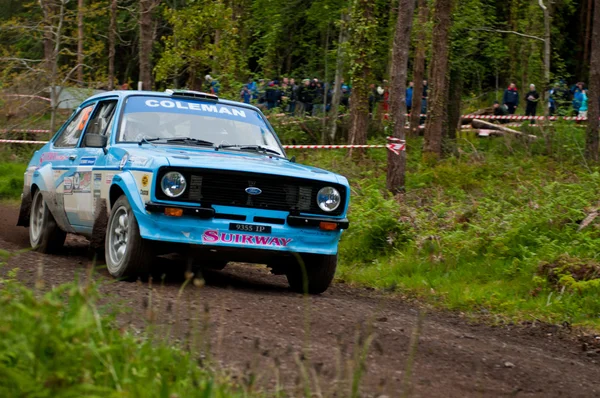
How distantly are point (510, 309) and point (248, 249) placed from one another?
263 centimetres

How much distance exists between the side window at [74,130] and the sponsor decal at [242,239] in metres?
2.89

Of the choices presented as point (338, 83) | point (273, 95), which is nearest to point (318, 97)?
point (338, 83)

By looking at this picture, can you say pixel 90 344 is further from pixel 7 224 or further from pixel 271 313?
pixel 7 224

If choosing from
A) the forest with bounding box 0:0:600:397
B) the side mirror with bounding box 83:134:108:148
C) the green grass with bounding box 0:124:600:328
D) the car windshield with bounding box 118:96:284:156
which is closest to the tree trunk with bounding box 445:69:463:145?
the forest with bounding box 0:0:600:397

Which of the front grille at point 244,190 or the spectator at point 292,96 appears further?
the spectator at point 292,96

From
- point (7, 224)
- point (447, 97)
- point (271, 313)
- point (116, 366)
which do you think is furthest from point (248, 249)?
point (447, 97)

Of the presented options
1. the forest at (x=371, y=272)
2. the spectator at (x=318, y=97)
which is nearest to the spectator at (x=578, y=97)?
the forest at (x=371, y=272)

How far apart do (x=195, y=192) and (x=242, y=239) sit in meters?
0.55

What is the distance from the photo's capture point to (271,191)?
8078mm

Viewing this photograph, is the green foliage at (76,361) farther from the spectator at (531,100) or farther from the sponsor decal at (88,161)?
the spectator at (531,100)

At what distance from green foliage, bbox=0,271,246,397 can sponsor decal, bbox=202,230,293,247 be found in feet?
12.0

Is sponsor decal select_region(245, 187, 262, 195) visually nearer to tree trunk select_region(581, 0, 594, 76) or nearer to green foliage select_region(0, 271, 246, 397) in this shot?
green foliage select_region(0, 271, 246, 397)

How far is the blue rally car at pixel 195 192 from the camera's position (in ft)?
25.7

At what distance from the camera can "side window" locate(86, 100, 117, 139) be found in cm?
946
